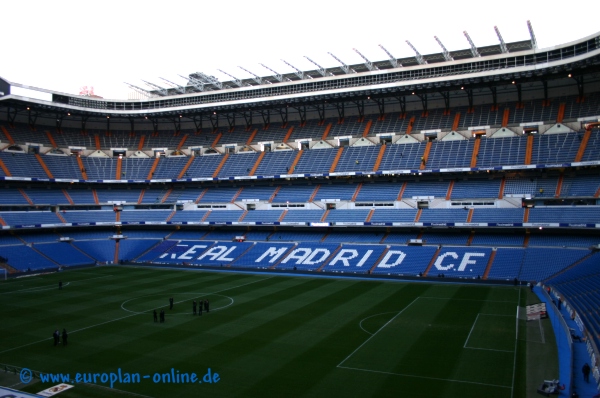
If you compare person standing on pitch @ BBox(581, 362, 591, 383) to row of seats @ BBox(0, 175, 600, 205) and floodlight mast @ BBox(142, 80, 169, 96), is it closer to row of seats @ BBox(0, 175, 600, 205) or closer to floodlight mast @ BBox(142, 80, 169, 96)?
row of seats @ BBox(0, 175, 600, 205)

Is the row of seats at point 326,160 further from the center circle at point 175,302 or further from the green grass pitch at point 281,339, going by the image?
the center circle at point 175,302

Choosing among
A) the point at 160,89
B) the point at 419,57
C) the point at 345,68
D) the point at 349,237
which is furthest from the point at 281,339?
the point at 160,89

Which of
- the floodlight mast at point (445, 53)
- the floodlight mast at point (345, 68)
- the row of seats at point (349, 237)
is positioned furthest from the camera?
the floodlight mast at point (345, 68)

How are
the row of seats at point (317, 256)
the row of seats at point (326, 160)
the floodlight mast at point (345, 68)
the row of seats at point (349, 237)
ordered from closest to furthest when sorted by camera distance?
the row of seats at point (317, 256) < the row of seats at point (349, 237) < the row of seats at point (326, 160) < the floodlight mast at point (345, 68)

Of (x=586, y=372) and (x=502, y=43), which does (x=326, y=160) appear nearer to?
(x=502, y=43)

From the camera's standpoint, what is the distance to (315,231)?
185 feet

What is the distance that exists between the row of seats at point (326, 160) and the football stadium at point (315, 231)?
31 centimetres

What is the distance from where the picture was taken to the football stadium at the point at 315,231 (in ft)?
67.3

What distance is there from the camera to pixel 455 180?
53.1m

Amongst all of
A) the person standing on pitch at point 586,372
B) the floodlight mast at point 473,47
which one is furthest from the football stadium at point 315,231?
the floodlight mast at point 473,47

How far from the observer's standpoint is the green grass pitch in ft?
59.8

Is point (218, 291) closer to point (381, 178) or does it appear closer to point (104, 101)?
point (381, 178)

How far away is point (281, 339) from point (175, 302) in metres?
12.5

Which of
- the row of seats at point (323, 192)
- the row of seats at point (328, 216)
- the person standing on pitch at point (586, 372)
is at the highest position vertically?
the row of seats at point (323, 192)
